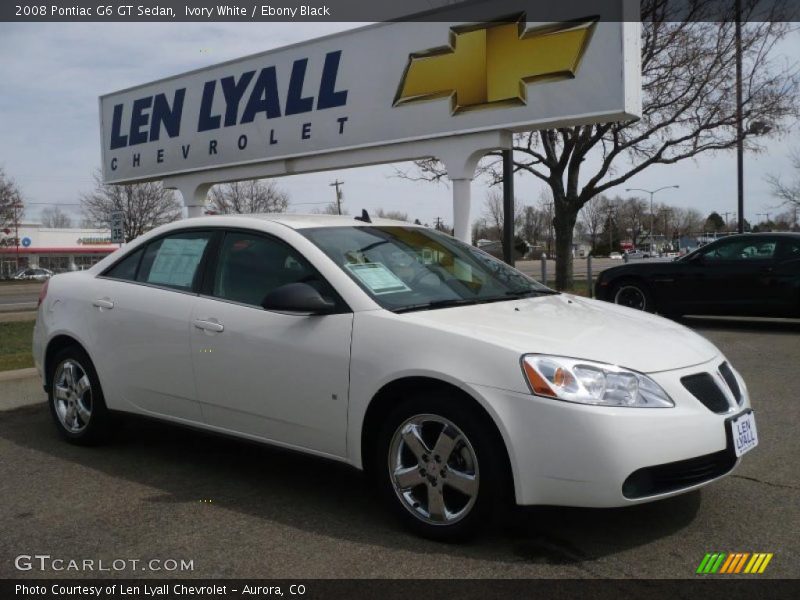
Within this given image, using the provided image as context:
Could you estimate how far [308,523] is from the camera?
3.80m

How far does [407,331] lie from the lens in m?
3.62

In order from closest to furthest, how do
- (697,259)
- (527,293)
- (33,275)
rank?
(527,293)
(697,259)
(33,275)

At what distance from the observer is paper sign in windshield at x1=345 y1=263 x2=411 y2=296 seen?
3.99 metres

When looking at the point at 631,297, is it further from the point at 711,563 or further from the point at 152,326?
the point at 711,563

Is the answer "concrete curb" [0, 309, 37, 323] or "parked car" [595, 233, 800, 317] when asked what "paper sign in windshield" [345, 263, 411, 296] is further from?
"concrete curb" [0, 309, 37, 323]

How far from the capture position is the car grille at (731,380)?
146 inches

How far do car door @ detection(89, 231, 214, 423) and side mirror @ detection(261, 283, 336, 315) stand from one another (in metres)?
0.87

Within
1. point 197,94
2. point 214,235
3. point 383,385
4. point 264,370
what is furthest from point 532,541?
point 197,94

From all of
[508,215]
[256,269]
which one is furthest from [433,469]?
[508,215]

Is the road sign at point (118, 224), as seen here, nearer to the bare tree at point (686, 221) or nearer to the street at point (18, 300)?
the street at point (18, 300)

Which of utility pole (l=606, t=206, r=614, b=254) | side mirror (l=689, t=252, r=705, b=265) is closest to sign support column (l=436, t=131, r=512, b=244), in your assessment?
side mirror (l=689, t=252, r=705, b=265)

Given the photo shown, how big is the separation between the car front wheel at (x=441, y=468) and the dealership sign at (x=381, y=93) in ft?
22.6

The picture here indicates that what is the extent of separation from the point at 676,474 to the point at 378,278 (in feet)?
5.69

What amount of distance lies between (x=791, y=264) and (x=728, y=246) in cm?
95
